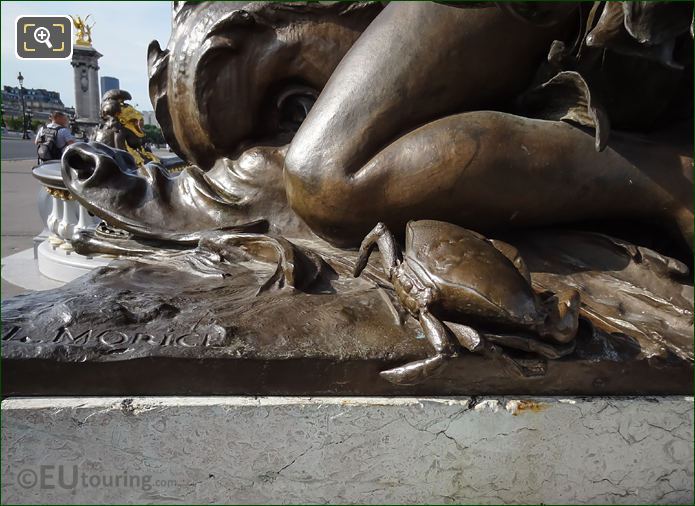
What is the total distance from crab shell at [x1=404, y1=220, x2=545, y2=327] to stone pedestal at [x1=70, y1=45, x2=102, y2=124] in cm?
1742

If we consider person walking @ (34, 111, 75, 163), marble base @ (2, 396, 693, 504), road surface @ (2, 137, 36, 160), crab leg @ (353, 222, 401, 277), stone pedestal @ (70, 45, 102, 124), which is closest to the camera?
marble base @ (2, 396, 693, 504)

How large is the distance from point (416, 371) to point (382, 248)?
0.32 metres

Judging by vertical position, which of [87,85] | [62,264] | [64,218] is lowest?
[87,85]

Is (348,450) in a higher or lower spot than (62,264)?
higher

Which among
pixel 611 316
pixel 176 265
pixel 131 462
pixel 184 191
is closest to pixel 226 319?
pixel 131 462

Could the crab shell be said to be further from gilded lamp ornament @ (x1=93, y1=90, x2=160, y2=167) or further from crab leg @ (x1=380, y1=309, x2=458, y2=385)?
gilded lamp ornament @ (x1=93, y1=90, x2=160, y2=167)

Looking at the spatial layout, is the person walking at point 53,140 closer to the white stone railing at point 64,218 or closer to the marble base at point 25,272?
the marble base at point 25,272

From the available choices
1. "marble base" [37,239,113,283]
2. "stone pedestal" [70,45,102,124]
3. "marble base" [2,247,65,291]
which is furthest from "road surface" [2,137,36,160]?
"marble base" [37,239,113,283]

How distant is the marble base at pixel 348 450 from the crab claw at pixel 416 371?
2.4 inches

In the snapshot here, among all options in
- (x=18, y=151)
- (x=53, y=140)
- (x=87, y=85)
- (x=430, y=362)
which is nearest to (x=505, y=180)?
(x=430, y=362)

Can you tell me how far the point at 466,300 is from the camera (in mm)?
1053

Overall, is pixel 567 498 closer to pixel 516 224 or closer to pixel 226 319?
pixel 516 224

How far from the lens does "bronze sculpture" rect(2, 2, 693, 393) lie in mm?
1088

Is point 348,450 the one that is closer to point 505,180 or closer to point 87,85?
point 505,180
